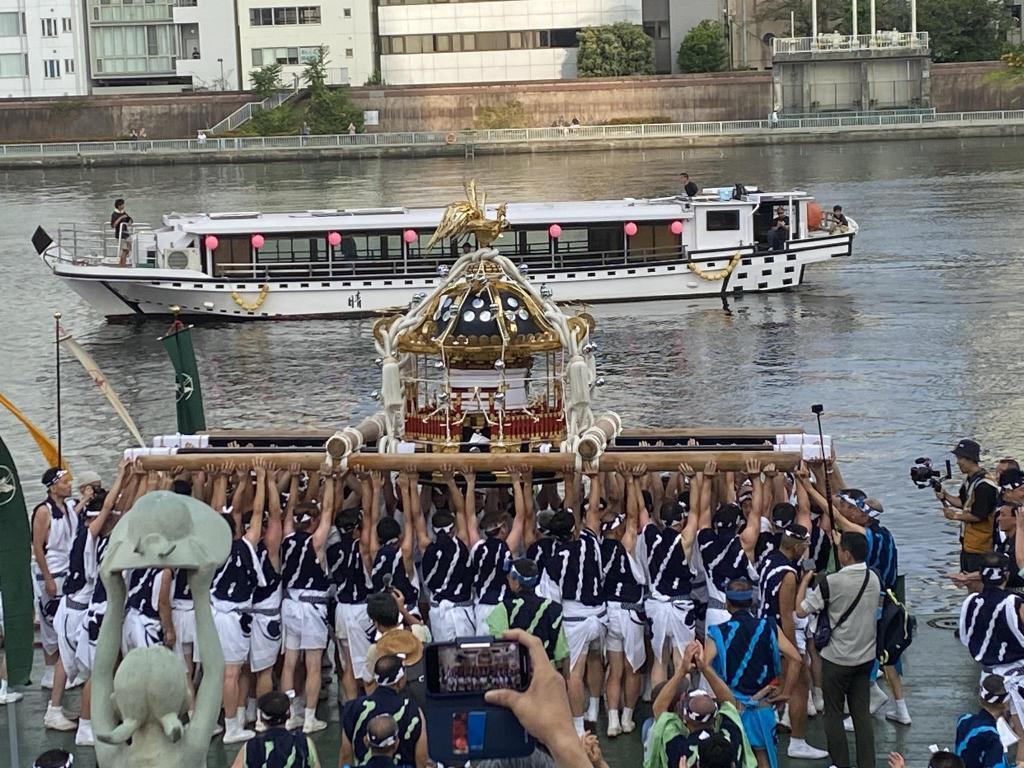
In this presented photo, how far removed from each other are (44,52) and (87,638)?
4386 inches

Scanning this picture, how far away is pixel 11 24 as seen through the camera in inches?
4732

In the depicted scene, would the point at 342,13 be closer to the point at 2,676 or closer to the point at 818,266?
the point at 818,266

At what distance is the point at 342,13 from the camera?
111 m

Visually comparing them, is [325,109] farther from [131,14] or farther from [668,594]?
[668,594]

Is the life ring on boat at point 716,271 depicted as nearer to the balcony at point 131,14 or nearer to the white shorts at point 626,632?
the white shorts at point 626,632

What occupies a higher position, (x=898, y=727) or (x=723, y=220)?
(x=723, y=220)

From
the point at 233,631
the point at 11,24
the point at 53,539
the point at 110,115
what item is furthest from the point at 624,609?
the point at 11,24

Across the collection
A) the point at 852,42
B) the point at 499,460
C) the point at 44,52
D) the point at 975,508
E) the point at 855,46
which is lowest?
the point at 975,508

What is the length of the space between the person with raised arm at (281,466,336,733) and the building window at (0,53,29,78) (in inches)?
4410

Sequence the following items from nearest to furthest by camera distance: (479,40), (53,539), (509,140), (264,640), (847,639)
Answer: (847,639)
(264,640)
(53,539)
(509,140)
(479,40)

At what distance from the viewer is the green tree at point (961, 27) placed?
11162 centimetres

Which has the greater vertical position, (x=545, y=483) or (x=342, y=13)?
(x=342, y=13)

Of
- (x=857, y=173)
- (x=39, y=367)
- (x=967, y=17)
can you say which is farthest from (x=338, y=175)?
(x=39, y=367)

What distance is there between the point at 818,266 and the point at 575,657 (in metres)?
43.2
